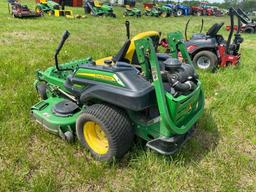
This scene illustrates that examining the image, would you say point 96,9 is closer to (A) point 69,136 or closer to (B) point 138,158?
(A) point 69,136

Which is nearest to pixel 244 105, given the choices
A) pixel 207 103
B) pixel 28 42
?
pixel 207 103

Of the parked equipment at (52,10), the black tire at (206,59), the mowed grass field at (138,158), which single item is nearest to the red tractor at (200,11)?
the parked equipment at (52,10)

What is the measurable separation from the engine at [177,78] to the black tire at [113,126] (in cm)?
55

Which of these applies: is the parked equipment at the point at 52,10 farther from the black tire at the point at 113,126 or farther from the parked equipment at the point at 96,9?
the black tire at the point at 113,126

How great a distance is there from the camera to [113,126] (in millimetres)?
2928

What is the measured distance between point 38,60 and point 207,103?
12.4 feet

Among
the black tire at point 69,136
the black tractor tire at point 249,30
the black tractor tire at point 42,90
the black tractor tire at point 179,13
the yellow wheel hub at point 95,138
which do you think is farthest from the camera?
the black tractor tire at point 179,13

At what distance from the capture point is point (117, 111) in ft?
9.89

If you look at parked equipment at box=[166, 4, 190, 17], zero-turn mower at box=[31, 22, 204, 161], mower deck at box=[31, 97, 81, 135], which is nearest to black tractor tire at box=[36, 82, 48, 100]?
mower deck at box=[31, 97, 81, 135]

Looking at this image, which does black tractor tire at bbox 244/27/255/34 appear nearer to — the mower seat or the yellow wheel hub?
the mower seat

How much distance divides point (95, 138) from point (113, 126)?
511 mm

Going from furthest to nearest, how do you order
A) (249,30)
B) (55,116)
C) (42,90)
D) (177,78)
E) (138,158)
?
1. (249,30)
2. (42,90)
3. (55,116)
4. (138,158)
5. (177,78)

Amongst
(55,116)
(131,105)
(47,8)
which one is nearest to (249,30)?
(47,8)

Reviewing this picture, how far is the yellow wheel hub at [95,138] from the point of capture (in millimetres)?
3273
